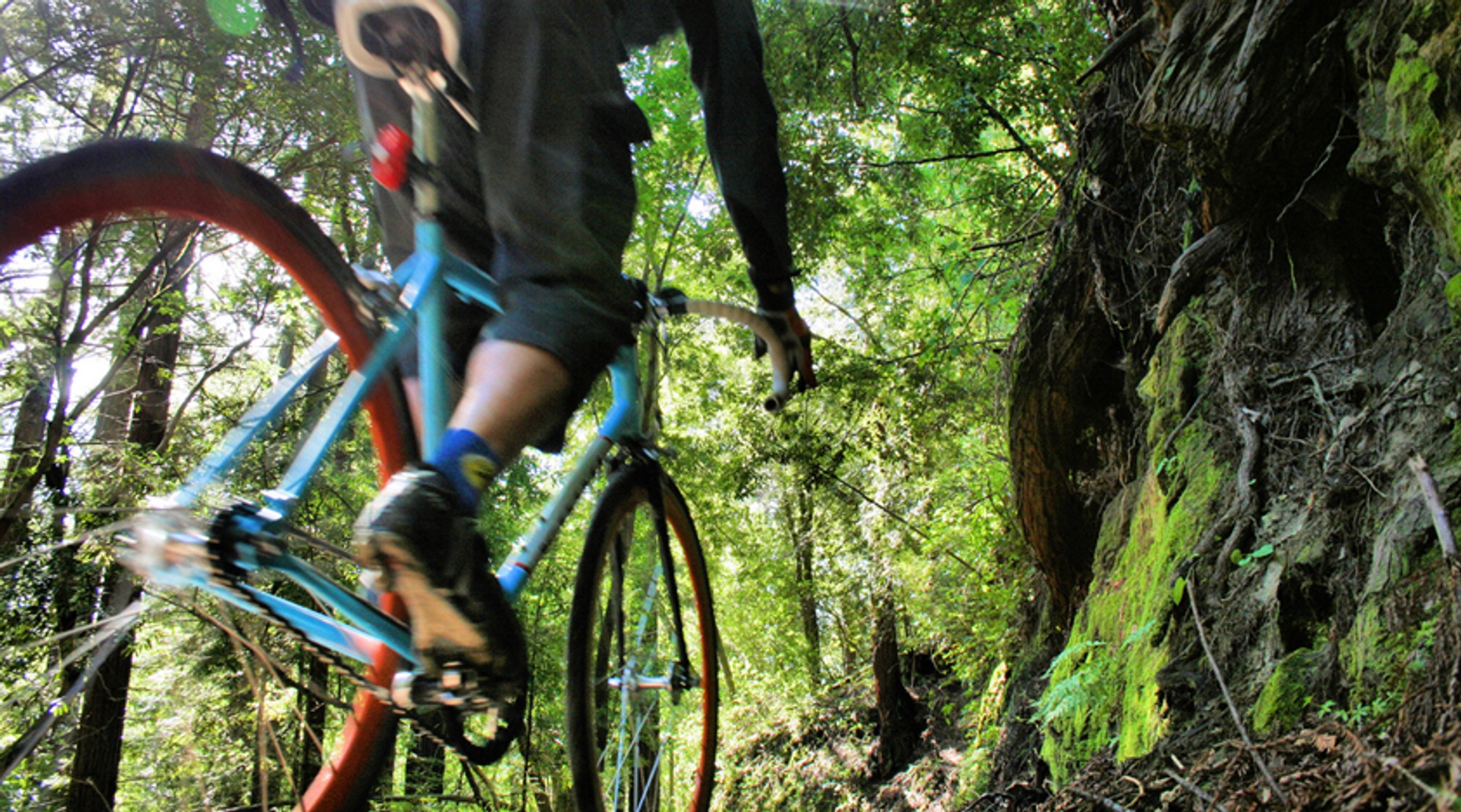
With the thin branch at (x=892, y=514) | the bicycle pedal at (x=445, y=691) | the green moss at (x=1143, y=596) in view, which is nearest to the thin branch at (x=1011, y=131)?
the green moss at (x=1143, y=596)

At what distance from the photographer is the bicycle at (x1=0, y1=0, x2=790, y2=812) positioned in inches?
41.3

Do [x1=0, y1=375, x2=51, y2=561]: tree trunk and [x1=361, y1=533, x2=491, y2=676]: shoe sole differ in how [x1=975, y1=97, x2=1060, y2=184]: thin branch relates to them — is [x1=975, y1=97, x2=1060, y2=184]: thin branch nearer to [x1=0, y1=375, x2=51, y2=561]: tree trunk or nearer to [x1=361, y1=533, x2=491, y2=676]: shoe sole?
[x1=361, y1=533, x2=491, y2=676]: shoe sole

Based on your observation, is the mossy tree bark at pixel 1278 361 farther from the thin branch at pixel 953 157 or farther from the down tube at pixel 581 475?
the thin branch at pixel 953 157

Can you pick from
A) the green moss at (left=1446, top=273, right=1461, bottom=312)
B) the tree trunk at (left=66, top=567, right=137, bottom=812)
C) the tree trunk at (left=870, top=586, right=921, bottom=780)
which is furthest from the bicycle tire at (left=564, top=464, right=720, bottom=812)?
the tree trunk at (left=870, top=586, right=921, bottom=780)

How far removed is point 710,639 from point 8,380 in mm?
5943

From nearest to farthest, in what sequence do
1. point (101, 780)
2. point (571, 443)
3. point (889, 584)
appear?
point (101, 780) → point (889, 584) → point (571, 443)

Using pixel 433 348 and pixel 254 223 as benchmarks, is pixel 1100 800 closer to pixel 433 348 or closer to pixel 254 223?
pixel 433 348

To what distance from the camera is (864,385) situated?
6918 millimetres

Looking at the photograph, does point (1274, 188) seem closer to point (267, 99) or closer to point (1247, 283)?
point (1247, 283)

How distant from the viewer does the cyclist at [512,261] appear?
1054mm

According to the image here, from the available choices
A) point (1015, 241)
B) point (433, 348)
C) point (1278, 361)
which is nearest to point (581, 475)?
point (433, 348)

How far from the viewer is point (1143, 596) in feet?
7.67

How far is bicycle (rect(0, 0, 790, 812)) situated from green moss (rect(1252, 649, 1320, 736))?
111cm

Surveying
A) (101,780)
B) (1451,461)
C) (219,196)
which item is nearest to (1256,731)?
(1451,461)
